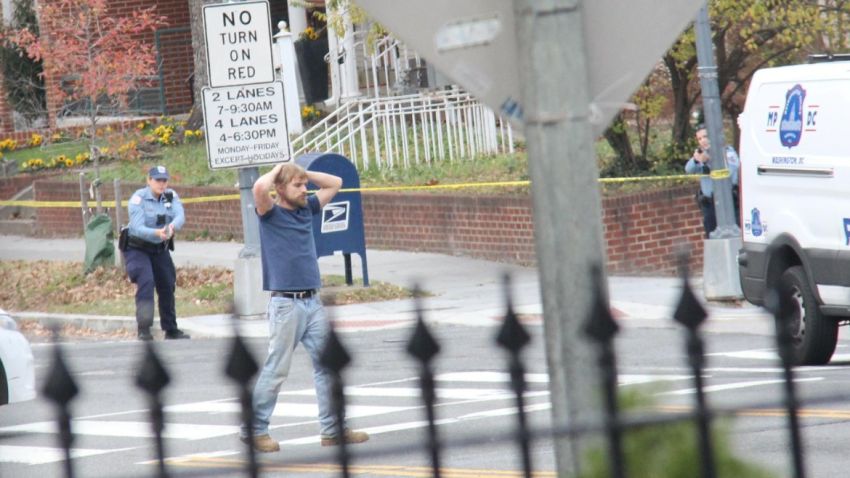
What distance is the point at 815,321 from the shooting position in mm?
11227

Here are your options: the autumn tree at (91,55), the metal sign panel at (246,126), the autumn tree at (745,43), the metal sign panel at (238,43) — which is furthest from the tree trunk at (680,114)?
the autumn tree at (91,55)

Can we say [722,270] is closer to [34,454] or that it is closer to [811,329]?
[811,329]

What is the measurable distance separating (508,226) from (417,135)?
5.25m

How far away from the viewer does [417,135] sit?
2420cm

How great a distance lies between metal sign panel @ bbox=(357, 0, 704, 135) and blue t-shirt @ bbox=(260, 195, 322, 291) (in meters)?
5.57

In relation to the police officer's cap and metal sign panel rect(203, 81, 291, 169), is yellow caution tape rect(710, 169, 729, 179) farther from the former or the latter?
the police officer's cap

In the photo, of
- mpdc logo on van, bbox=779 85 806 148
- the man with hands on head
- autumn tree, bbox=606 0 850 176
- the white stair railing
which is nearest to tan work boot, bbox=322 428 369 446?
the man with hands on head

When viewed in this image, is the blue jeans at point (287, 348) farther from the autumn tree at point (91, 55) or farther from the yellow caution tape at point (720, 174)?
the autumn tree at point (91, 55)

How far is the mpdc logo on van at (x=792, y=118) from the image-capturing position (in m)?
11.5

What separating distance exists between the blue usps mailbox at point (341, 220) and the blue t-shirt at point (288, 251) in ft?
26.8

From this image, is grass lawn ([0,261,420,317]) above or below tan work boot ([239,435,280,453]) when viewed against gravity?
above

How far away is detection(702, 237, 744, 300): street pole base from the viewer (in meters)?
16.1

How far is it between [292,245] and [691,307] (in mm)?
6083

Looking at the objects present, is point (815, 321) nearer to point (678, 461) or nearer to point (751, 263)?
point (751, 263)
